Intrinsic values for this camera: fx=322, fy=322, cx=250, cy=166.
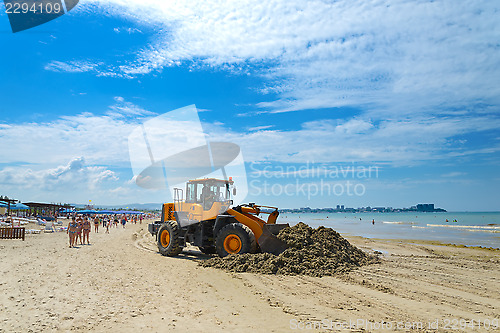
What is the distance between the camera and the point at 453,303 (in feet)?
22.0

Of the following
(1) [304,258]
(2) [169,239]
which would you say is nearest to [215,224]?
(2) [169,239]

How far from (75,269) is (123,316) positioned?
5378mm

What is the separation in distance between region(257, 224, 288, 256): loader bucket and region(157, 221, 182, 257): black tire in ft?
13.1

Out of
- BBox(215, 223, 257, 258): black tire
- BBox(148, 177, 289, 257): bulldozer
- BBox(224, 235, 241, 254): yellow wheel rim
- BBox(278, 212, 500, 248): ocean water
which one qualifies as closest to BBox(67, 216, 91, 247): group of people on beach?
BBox(148, 177, 289, 257): bulldozer

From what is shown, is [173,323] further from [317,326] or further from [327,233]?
[327,233]

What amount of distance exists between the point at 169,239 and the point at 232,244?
359 cm

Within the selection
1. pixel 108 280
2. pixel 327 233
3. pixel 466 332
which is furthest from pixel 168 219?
pixel 466 332

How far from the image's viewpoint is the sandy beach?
5.31 meters

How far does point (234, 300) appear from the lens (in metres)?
6.83

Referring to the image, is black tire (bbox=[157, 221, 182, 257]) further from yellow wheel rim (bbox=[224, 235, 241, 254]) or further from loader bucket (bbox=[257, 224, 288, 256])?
loader bucket (bbox=[257, 224, 288, 256])

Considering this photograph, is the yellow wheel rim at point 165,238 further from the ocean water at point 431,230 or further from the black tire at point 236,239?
the ocean water at point 431,230

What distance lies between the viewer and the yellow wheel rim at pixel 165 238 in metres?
13.5

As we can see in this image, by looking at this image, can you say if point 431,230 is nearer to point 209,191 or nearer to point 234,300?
point 209,191

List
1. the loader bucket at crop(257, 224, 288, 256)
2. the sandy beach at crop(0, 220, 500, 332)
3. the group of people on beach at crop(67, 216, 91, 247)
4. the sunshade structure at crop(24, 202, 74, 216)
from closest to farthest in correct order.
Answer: the sandy beach at crop(0, 220, 500, 332) → the loader bucket at crop(257, 224, 288, 256) → the group of people on beach at crop(67, 216, 91, 247) → the sunshade structure at crop(24, 202, 74, 216)
